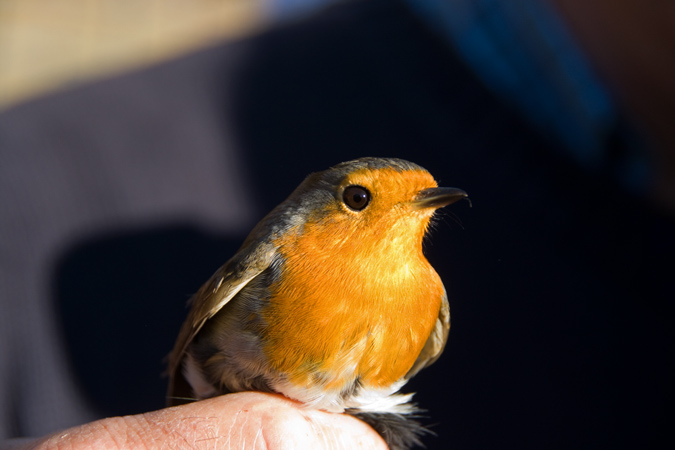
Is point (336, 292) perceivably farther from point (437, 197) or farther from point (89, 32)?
point (89, 32)

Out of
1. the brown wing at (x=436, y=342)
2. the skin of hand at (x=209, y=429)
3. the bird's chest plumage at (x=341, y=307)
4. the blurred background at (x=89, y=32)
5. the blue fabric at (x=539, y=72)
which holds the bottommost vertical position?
the skin of hand at (x=209, y=429)

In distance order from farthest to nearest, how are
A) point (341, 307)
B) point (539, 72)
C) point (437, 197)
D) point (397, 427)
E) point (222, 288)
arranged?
point (539, 72) → point (397, 427) → point (222, 288) → point (341, 307) → point (437, 197)

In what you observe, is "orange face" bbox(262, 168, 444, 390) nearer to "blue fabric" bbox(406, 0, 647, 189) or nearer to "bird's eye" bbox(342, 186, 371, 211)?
"bird's eye" bbox(342, 186, 371, 211)

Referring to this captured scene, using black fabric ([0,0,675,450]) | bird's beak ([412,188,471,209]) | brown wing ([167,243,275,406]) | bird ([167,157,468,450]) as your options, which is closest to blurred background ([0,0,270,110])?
black fabric ([0,0,675,450])

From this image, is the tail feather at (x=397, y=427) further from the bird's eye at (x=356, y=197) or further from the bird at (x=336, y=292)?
the bird's eye at (x=356, y=197)

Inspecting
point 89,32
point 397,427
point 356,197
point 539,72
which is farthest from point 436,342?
point 89,32

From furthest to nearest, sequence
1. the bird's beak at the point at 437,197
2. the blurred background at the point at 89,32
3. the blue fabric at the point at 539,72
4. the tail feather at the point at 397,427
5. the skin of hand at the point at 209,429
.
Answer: the blurred background at the point at 89,32 < the blue fabric at the point at 539,72 < the tail feather at the point at 397,427 < the skin of hand at the point at 209,429 < the bird's beak at the point at 437,197

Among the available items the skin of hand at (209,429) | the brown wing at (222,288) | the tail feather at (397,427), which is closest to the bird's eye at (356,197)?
the brown wing at (222,288)

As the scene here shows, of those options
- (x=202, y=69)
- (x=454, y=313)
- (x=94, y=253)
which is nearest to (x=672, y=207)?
(x=454, y=313)
